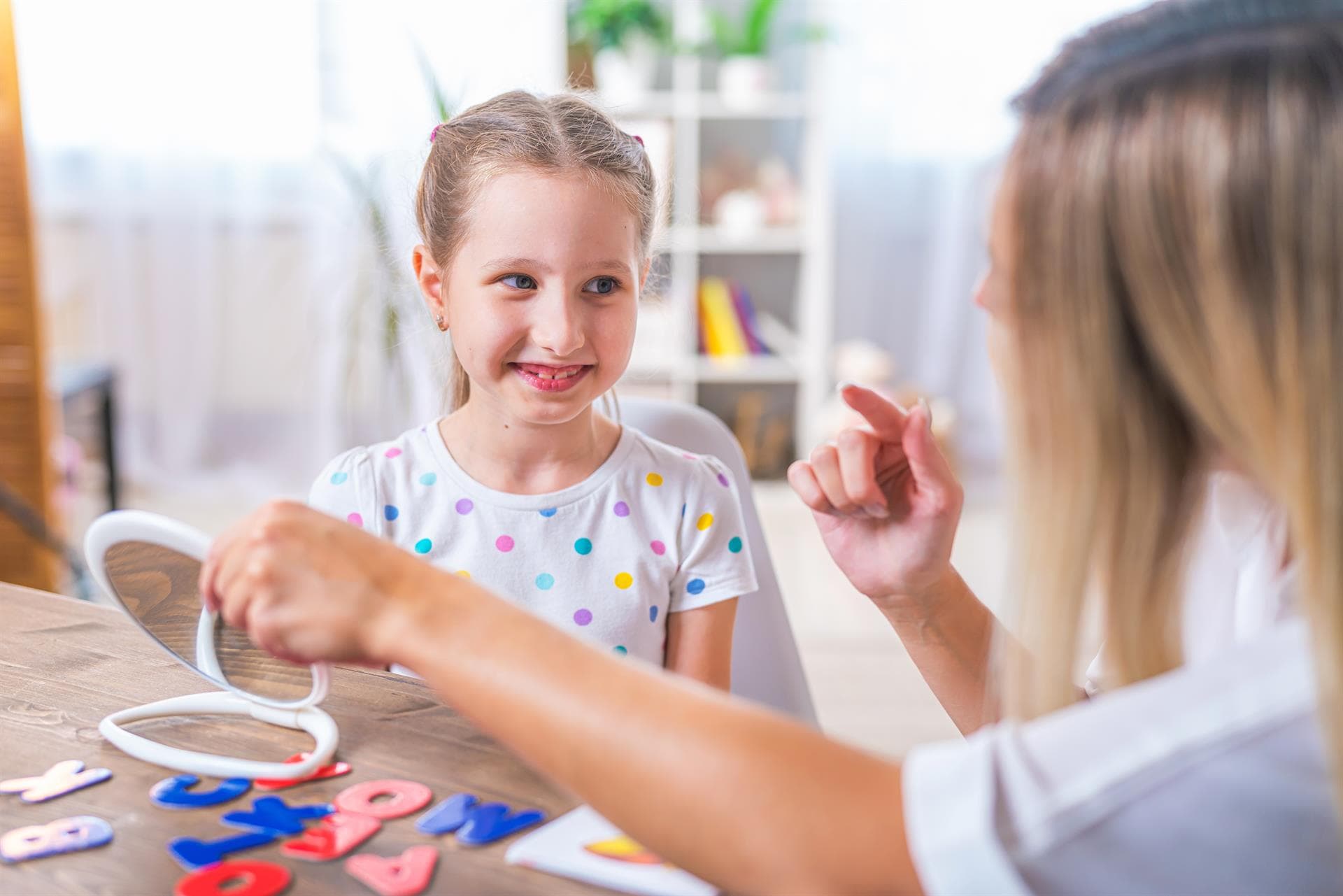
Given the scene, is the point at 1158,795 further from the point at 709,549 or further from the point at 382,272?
the point at 382,272

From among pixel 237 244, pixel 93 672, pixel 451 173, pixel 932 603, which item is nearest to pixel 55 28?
pixel 237 244

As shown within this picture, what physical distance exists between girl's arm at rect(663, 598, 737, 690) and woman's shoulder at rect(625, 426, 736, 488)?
131 mm

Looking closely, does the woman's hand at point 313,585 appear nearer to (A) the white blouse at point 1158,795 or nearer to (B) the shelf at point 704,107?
(A) the white blouse at point 1158,795

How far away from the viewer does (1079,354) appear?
0.57 metres

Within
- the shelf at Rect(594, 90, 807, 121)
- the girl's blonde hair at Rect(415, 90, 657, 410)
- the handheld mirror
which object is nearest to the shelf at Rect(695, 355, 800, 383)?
the shelf at Rect(594, 90, 807, 121)

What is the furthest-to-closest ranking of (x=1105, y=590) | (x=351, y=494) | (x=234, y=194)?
(x=234, y=194) → (x=351, y=494) → (x=1105, y=590)

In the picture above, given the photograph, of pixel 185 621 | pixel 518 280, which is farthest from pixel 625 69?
pixel 185 621

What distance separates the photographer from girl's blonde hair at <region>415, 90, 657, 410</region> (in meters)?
1.20

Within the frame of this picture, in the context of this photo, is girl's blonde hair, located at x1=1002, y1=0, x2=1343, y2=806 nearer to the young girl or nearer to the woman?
the woman

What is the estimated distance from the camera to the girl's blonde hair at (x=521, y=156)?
1.20 metres

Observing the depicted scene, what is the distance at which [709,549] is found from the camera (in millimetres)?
1233

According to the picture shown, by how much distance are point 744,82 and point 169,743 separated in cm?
351

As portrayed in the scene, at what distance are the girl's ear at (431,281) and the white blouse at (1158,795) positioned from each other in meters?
0.88

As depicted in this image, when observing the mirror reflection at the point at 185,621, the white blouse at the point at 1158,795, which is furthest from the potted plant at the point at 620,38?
the white blouse at the point at 1158,795
